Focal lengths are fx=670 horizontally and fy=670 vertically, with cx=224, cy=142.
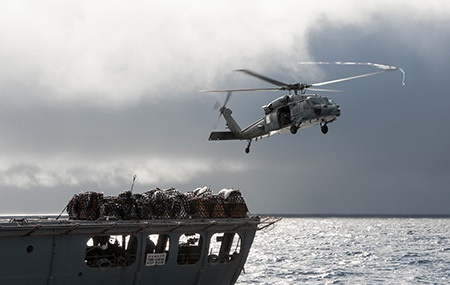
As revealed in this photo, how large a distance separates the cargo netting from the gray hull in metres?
1.04

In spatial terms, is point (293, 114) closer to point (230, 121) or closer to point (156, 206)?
point (156, 206)

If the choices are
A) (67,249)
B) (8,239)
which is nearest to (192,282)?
(67,249)

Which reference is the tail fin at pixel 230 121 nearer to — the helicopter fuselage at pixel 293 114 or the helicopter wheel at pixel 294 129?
the helicopter fuselage at pixel 293 114

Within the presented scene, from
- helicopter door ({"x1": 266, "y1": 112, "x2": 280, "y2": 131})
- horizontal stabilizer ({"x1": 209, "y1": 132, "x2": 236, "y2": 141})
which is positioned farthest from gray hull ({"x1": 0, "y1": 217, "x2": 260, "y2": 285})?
horizontal stabilizer ({"x1": 209, "y1": 132, "x2": 236, "y2": 141})

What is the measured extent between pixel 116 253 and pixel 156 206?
382 centimetres

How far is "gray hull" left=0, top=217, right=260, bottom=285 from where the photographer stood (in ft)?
116

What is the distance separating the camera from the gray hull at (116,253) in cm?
3534

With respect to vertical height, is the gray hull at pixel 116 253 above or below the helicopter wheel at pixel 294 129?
below

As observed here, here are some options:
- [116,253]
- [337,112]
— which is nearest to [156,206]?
[116,253]

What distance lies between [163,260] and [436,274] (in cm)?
5046

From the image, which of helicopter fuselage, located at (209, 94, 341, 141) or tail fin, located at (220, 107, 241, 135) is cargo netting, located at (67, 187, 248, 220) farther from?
tail fin, located at (220, 107, 241, 135)

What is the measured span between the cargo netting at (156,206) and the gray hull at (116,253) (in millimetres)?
1036

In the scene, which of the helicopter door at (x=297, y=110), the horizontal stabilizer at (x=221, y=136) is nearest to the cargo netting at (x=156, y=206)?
the helicopter door at (x=297, y=110)

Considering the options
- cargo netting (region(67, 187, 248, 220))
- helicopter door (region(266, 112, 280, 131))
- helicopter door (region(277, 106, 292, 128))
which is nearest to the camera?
cargo netting (region(67, 187, 248, 220))
